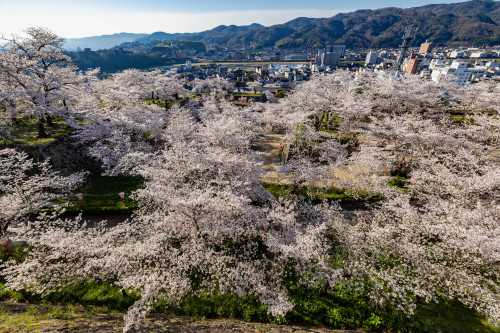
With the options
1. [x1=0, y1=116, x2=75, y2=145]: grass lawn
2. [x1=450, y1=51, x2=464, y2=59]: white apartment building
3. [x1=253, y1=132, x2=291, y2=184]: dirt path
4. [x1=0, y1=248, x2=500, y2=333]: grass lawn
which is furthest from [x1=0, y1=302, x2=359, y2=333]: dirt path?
[x1=450, y1=51, x2=464, y2=59]: white apartment building

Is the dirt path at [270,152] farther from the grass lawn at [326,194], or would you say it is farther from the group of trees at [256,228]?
the group of trees at [256,228]

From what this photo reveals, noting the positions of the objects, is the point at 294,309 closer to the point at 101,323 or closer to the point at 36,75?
the point at 101,323

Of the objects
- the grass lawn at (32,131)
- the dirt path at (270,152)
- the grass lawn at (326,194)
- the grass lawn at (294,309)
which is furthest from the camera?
the dirt path at (270,152)

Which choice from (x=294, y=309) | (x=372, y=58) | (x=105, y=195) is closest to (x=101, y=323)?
(x=294, y=309)

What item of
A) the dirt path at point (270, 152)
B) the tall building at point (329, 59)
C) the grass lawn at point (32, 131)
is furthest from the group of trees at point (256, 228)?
the tall building at point (329, 59)

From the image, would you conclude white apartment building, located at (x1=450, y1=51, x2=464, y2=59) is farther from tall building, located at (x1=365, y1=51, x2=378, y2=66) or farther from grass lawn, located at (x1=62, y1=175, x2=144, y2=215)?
grass lawn, located at (x1=62, y1=175, x2=144, y2=215)

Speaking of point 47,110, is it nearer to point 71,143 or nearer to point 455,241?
point 71,143
